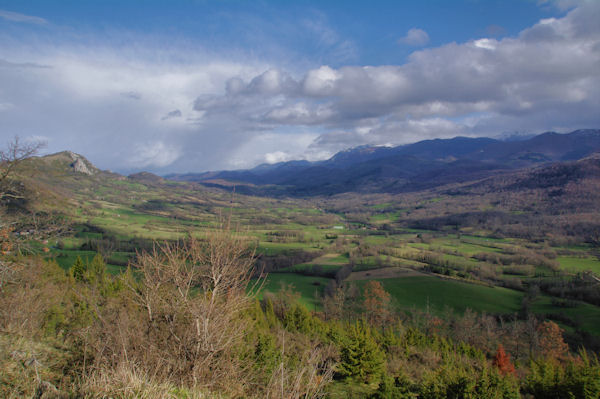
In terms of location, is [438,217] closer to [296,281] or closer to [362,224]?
[362,224]

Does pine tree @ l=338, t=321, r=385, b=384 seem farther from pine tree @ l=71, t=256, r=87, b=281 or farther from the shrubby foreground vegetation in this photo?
pine tree @ l=71, t=256, r=87, b=281

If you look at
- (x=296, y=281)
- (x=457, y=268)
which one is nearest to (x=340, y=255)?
(x=296, y=281)

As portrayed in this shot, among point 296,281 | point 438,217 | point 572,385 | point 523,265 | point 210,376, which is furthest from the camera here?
point 438,217

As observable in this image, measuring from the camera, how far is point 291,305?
2035 inches

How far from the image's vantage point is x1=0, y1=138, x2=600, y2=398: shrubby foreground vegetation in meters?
9.88

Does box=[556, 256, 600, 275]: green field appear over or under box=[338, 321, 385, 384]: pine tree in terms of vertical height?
under

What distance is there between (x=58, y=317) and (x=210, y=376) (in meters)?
25.0

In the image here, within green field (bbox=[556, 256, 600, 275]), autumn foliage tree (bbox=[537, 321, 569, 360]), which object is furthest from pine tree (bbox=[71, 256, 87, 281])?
green field (bbox=[556, 256, 600, 275])

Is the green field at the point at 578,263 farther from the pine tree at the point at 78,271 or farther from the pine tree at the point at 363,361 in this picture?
the pine tree at the point at 78,271

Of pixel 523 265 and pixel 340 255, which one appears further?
pixel 340 255

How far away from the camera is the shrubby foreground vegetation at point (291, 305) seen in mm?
9883

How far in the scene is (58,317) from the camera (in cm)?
2580

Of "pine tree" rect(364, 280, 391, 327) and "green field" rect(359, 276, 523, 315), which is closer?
"pine tree" rect(364, 280, 391, 327)

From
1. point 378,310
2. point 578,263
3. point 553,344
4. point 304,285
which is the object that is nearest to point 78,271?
point 304,285
